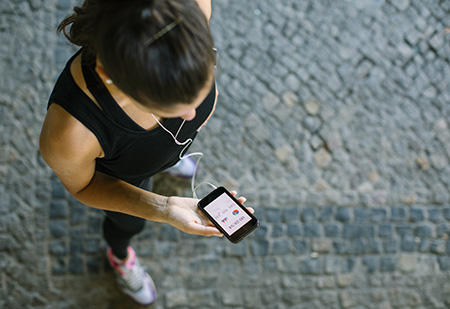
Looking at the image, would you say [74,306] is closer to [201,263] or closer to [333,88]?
[201,263]

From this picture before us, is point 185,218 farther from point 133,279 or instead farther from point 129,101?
point 133,279

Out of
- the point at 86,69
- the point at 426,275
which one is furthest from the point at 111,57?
the point at 426,275

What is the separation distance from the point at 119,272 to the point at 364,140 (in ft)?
7.31

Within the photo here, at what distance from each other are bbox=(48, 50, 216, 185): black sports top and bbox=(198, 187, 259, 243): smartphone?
359 millimetres

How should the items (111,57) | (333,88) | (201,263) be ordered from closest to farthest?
(111,57) < (201,263) < (333,88)

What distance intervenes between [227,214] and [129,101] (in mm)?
935

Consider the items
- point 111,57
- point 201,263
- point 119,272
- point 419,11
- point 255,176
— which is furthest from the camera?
point 419,11

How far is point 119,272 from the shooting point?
2.91 meters

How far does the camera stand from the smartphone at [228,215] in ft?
7.09

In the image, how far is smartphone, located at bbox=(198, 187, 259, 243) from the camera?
7.09ft

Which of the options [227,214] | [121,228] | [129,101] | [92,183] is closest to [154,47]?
[129,101]

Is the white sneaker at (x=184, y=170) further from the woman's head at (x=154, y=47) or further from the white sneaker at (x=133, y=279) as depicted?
the woman's head at (x=154, y=47)

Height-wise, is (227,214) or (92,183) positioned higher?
(92,183)

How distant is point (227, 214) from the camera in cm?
222
